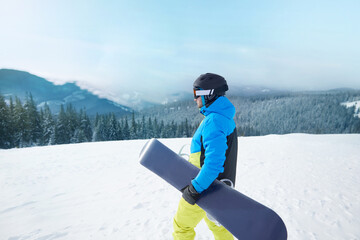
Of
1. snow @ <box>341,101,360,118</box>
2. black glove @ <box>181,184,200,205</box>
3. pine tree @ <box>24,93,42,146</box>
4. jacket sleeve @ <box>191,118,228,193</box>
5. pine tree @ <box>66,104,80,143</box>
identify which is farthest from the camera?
snow @ <box>341,101,360,118</box>

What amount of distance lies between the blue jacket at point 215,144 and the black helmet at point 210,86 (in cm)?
8

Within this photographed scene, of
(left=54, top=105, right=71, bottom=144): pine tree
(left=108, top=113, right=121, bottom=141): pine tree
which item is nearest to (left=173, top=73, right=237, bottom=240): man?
(left=54, top=105, right=71, bottom=144): pine tree

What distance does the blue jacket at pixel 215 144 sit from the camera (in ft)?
5.65

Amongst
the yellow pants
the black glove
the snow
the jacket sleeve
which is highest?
the jacket sleeve

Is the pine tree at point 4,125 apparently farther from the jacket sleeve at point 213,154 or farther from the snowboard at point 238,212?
the jacket sleeve at point 213,154

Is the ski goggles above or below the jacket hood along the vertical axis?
above

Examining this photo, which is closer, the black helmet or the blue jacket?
the blue jacket

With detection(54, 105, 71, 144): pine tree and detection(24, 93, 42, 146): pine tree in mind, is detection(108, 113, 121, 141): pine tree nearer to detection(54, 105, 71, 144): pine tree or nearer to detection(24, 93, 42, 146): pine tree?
detection(54, 105, 71, 144): pine tree

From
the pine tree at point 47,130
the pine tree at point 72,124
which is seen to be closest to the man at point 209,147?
the pine tree at point 47,130

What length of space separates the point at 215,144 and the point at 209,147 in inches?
2.7

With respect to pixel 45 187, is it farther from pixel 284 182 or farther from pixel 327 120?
pixel 327 120

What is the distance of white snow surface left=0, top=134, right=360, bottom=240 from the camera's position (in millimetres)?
2959

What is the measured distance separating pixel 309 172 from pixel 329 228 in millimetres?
3220

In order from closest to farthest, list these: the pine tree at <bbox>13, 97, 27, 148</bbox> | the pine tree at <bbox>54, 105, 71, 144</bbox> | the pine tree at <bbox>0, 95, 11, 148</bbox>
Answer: the pine tree at <bbox>0, 95, 11, 148</bbox> < the pine tree at <bbox>13, 97, 27, 148</bbox> < the pine tree at <bbox>54, 105, 71, 144</bbox>
